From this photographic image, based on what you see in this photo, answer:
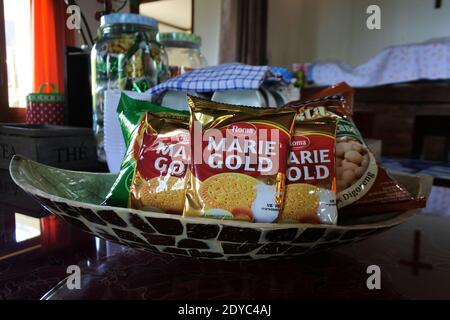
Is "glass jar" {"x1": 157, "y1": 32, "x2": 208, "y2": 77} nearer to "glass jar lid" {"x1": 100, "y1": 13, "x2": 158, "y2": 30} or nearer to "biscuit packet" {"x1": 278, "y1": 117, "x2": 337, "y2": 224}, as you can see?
"glass jar lid" {"x1": 100, "y1": 13, "x2": 158, "y2": 30}

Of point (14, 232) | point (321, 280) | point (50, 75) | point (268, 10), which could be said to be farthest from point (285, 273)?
point (268, 10)

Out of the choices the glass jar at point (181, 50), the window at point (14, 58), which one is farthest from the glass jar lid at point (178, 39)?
the window at point (14, 58)

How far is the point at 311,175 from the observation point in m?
0.30

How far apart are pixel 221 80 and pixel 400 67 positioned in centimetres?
214

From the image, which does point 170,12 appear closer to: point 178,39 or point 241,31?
point 241,31

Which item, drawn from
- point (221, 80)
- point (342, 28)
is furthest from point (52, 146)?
point (342, 28)

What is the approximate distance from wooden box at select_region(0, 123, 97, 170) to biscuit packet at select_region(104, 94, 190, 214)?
0.38 metres

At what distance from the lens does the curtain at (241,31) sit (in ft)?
8.10

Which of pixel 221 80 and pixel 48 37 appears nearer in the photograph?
pixel 221 80

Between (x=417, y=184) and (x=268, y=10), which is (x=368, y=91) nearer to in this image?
(x=268, y=10)

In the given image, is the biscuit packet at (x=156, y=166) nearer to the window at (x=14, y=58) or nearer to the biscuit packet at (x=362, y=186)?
the biscuit packet at (x=362, y=186)

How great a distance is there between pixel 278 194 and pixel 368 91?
7.92ft

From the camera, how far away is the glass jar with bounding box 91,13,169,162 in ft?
2.21

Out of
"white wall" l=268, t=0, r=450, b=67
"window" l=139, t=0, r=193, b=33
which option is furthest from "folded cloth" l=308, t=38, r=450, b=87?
"window" l=139, t=0, r=193, b=33
